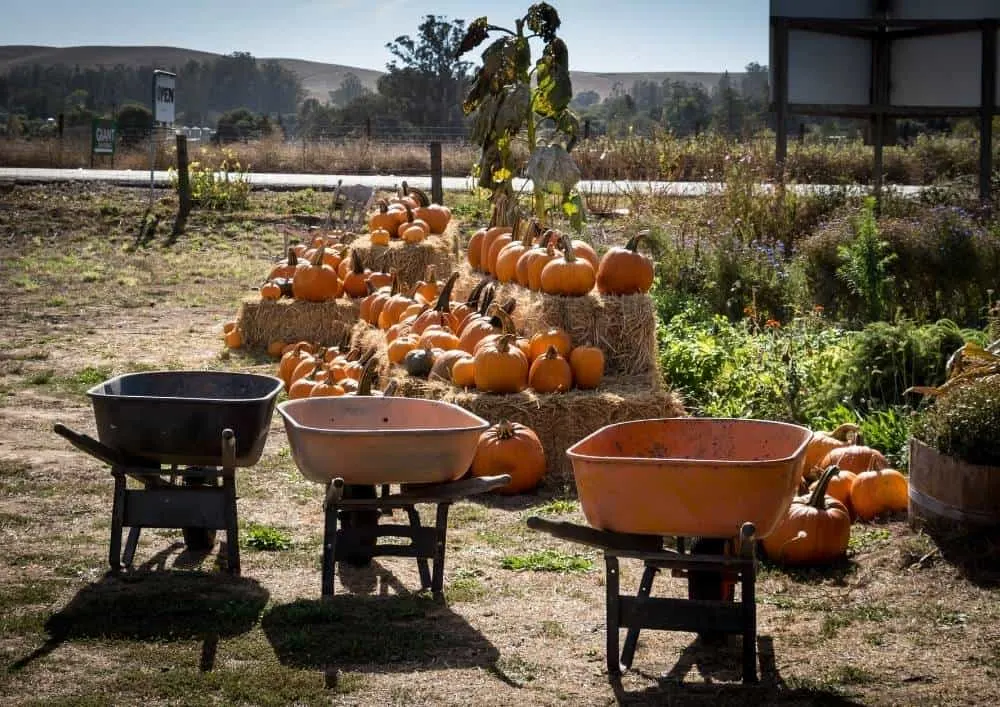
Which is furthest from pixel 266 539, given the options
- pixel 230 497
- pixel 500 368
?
pixel 500 368

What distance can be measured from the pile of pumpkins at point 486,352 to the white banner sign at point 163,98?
14305mm

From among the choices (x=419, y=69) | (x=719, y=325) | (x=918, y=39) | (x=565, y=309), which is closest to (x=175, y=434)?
(x=565, y=309)

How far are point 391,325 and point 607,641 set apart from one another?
5239 millimetres

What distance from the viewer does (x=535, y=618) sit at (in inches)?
185

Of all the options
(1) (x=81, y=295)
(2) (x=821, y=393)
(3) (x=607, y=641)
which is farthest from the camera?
(1) (x=81, y=295)

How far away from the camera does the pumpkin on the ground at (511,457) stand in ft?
21.5

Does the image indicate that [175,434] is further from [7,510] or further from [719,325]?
[719,325]

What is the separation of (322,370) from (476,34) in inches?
133

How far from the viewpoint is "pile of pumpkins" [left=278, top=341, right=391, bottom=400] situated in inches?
306

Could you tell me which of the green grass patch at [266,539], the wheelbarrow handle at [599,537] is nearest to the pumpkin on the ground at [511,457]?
the green grass patch at [266,539]

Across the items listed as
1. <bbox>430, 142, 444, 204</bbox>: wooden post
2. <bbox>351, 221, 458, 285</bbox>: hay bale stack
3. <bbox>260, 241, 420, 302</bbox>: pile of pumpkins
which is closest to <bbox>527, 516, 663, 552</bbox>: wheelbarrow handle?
<bbox>260, 241, 420, 302</bbox>: pile of pumpkins

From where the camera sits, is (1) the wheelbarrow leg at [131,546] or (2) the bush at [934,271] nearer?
(1) the wheelbarrow leg at [131,546]

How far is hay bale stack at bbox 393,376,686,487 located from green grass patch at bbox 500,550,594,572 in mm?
1410

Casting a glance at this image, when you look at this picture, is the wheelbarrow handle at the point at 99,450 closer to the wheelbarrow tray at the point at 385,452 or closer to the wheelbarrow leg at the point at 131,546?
the wheelbarrow leg at the point at 131,546
